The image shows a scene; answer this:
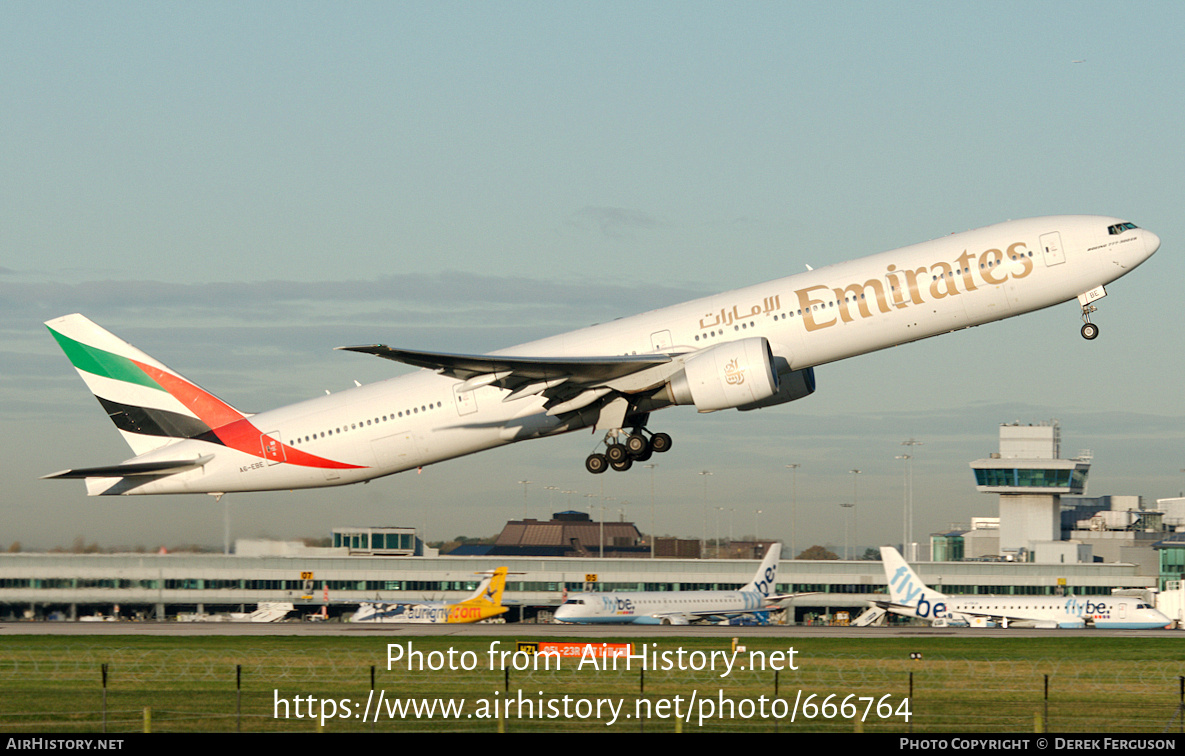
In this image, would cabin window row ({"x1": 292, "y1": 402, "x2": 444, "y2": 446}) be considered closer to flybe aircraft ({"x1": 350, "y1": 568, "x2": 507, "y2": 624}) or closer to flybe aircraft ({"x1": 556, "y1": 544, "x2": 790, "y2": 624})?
flybe aircraft ({"x1": 556, "y1": 544, "x2": 790, "y2": 624})

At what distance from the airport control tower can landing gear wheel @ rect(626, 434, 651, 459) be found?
9659 cm

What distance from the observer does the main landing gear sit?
3944 cm

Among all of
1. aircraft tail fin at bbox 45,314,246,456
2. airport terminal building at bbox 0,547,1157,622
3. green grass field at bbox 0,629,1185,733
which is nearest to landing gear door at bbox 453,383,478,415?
green grass field at bbox 0,629,1185,733

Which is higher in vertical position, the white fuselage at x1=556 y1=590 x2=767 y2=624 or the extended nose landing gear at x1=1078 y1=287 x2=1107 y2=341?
the extended nose landing gear at x1=1078 y1=287 x2=1107 y2=341

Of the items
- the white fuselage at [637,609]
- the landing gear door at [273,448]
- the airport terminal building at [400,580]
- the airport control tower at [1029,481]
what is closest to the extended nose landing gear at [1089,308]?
the landing gear door at [273,448]

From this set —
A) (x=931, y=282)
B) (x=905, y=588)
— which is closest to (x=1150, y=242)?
(x=931, y=282)

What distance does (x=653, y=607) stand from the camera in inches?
2825

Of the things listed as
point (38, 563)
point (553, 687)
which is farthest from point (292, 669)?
point (38, 563)

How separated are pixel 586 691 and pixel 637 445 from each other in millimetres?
9234

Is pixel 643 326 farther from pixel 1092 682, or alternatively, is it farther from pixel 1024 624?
pixel 1024 624

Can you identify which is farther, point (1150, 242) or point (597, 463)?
point (597, 463)

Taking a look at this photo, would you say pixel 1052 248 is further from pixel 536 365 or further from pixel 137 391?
pixel 137 391

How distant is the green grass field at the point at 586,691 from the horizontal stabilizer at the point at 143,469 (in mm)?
6267
